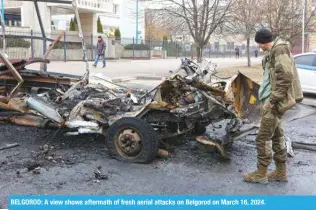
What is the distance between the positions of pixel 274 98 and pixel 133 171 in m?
→ 1.85

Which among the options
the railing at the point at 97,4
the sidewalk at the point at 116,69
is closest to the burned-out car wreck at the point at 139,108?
the sidewalk at the point at 116,69

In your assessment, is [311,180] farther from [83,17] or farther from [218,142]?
[83,17]

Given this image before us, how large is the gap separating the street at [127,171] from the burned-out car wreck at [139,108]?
286mm

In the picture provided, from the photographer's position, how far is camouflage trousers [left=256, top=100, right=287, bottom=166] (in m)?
4.54

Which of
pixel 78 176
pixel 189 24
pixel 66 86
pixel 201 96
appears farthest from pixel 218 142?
pixel 189 24

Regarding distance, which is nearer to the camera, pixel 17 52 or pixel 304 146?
pixel 304 146

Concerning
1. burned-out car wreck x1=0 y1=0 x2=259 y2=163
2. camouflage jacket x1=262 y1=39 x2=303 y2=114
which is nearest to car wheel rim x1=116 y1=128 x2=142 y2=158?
burned-out car wreck x1=0 y1=0 x2=259 y2=163

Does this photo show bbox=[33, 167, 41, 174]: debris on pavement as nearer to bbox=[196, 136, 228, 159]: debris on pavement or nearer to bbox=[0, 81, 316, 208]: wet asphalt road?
bbox=[0, 81, 316, 208]: wet asphalt road

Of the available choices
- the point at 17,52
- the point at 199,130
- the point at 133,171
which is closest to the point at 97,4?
the point at 17,52

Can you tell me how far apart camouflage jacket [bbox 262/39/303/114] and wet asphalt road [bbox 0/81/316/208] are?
0.95 metres

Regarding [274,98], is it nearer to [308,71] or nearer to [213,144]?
[213,144]

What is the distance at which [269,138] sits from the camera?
4609mm

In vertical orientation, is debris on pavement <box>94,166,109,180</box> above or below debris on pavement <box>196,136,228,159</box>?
below

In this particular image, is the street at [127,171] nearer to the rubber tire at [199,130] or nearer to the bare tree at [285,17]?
the rubber tire at [199,130]
